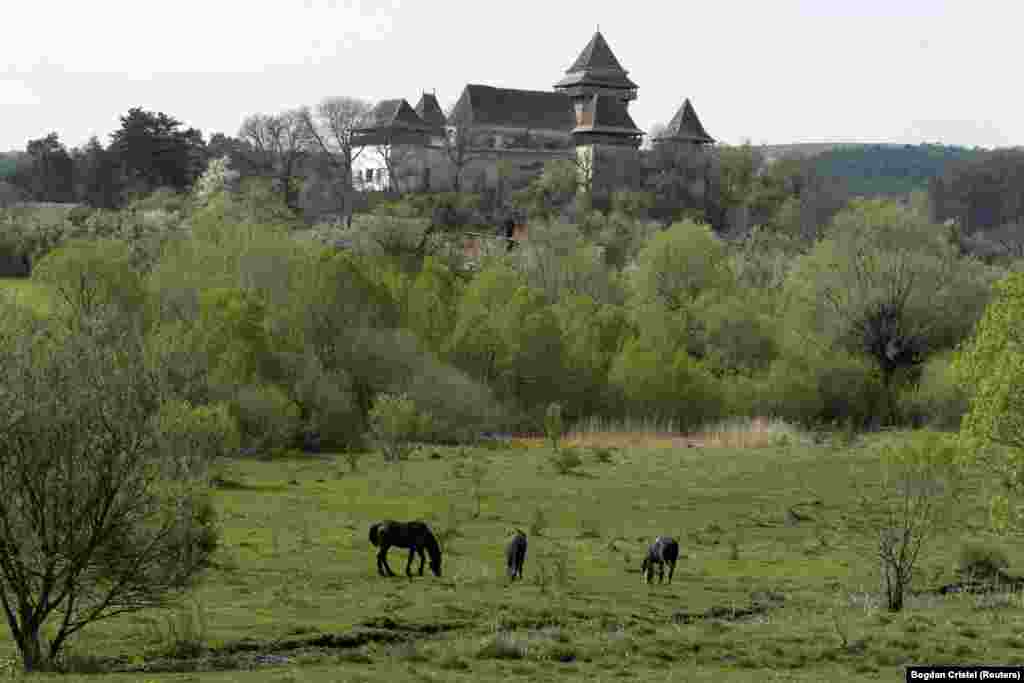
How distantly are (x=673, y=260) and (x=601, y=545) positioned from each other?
4995cm

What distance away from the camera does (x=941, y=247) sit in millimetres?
75438

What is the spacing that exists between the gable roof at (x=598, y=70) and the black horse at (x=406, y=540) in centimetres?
12229

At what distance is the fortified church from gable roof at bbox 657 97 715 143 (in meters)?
0.10

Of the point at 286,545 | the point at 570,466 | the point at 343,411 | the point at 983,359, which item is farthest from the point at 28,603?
the point at 343,411

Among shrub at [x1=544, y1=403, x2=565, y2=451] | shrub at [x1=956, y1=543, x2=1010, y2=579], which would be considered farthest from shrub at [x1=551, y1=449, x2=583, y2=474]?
shrub at [x1=956, y1=543, x2=1010, y2=579]

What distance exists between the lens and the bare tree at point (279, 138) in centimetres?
13162

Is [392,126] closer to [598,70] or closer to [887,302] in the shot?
[598,70]

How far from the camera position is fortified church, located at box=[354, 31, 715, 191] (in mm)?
129625

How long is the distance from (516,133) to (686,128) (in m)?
17.1

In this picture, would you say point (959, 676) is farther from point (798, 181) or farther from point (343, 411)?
point (798, 181)

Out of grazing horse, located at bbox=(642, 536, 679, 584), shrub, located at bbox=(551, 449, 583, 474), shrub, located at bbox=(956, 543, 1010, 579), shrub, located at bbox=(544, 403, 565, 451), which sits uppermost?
grazing horse, located at bbox=(642, 536, 679, 584)

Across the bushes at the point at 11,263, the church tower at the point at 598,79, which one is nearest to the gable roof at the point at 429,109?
the church tower at the point at 598,79

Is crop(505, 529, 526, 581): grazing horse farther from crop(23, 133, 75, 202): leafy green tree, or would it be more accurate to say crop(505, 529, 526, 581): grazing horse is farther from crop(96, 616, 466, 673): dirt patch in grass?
crop(23, 133, 75, 202): leafy green tree

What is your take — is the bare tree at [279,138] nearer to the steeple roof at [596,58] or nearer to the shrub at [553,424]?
the steeple roof at [596,58]
